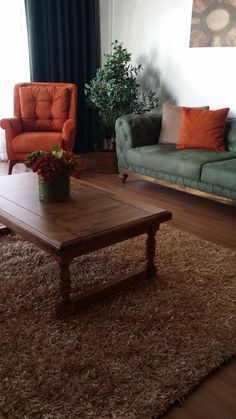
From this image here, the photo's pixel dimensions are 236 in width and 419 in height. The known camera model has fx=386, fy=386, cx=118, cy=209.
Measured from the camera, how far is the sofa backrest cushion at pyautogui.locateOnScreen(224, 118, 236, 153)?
3.63 meters

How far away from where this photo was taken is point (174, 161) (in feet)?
11.2

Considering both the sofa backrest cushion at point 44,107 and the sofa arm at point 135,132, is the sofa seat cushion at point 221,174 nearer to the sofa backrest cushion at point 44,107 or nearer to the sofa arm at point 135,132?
the sofa arm at point 135,132

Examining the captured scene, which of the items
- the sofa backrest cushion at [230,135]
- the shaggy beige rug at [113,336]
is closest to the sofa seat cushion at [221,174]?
the sofa backrest cushion at [230,135]

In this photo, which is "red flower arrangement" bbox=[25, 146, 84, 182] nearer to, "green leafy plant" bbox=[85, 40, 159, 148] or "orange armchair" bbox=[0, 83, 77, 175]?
"orange armchair" bbox=[0, 83, 77, 175]

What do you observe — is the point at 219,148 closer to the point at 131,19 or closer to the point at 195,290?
the point at 195,290

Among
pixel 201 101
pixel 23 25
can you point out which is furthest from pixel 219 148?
pixel 23 25

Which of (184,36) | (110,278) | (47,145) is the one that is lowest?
(110,278)

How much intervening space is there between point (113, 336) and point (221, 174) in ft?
5.89

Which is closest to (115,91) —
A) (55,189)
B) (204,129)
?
(204,129)

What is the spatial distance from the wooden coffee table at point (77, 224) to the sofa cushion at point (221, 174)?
3.56 ft

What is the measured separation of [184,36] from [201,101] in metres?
0.74

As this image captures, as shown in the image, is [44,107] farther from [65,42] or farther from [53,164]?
[53,164]

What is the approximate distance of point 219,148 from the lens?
3641 mm

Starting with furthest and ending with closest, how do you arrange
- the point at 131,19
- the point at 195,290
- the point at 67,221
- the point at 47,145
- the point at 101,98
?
the point at 131,19
the point at 101,98
the point at 47,145
the point at 195,290
the point at 67,221
